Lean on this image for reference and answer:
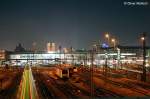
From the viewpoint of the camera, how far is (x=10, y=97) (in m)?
51.9

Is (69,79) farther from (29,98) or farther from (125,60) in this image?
(125,60)

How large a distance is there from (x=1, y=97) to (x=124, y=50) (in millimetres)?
155189

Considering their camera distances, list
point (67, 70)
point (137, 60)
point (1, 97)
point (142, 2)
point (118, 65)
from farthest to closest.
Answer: point (137, 60)
point (118, 65)
point (67, 70)
point (1, 97)
point (142, 2)

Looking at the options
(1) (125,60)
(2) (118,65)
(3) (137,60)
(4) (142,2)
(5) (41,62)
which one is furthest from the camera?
(5) (41,62)

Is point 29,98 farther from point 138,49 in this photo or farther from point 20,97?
point 138,49

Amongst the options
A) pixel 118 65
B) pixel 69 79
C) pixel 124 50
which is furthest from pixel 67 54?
pixel 69 79

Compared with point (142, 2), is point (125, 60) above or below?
below

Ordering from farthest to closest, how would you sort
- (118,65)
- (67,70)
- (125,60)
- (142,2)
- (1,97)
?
(125,60), (118,65), (67,70), (1,97), (142,2)

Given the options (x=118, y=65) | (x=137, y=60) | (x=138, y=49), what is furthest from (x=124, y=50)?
(x=118, y=65)

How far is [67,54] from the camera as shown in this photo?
19962 cm

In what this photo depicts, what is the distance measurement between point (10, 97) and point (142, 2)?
1045 inches

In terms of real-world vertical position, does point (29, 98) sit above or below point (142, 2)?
below

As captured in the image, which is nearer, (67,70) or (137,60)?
(67,70)

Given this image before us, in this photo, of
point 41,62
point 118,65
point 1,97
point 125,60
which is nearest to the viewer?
point 1,97
